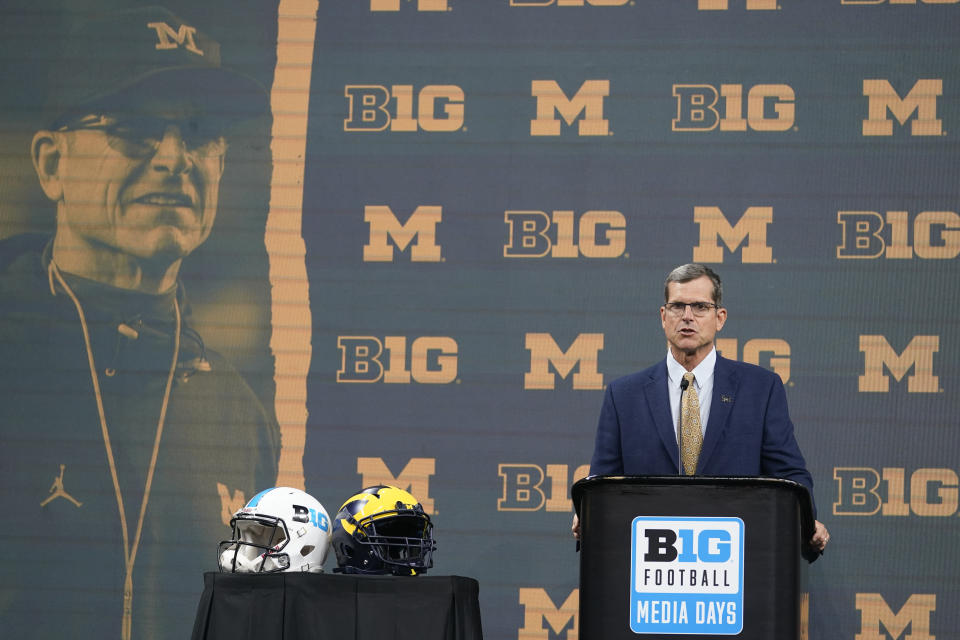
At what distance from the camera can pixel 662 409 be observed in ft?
11.7

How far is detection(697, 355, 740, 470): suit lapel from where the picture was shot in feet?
11.4

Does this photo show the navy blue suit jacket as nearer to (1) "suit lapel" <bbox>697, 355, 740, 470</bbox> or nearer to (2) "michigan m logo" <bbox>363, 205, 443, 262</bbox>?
(1) "suit lapel" <bbox>697, 355, 740, 470</bbox>

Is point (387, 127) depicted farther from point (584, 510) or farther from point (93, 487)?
point (584, 510)

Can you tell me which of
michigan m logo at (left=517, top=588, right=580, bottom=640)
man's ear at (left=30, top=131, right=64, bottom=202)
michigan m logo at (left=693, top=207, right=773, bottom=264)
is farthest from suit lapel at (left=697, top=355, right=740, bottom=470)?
man's ear at (left=30, top=131, right=64, bottom=202)

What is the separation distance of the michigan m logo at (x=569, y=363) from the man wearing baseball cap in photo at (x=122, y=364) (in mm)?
1111

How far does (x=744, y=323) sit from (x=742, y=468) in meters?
1.44

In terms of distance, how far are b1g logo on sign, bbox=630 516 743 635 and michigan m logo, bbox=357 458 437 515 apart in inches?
80.4

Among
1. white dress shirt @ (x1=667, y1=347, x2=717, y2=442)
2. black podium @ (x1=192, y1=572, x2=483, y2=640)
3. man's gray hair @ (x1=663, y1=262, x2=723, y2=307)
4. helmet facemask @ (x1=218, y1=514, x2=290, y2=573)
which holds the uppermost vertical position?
man's gray hair @ (x1=663, y1=262, x2=723, y2=307)

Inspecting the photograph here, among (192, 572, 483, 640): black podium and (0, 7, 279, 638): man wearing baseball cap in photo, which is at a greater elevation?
(0, 7, 279, 638): man wearing baseball cap in photo

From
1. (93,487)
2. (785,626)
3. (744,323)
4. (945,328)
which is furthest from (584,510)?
(93,487)

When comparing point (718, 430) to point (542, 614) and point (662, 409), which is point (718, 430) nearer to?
point (662, 409)

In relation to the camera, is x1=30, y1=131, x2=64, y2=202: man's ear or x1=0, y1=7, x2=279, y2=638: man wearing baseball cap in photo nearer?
x1=0, y1=7, x2=279, y2=638: man wearing baseball cap in photo

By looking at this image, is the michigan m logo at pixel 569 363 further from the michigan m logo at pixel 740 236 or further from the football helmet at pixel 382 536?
the football helmet at pixel 382 536

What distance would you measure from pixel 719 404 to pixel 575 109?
→ 73.7 inches
